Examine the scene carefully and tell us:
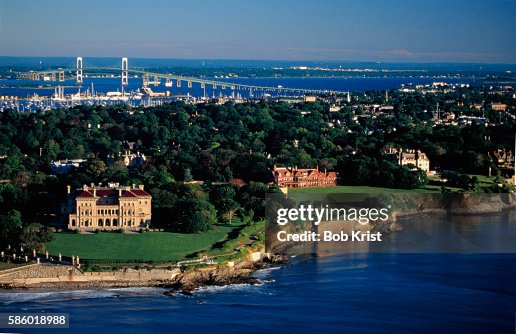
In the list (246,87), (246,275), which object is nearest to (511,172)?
(246,275)

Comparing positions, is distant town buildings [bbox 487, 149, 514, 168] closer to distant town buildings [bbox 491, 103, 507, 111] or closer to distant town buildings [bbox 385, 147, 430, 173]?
distant town buildings [bbox 385, 147, 430, 173]

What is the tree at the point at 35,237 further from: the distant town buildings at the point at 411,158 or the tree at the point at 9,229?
the distant town buildings at the point at 411,158

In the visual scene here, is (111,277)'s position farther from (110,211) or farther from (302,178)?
(302,178)

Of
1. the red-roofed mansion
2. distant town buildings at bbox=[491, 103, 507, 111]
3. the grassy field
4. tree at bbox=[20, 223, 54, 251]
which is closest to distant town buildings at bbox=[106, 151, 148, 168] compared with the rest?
the red-roofed mansion

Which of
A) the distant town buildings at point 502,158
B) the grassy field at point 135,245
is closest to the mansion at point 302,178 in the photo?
the grassy field at point 135,245

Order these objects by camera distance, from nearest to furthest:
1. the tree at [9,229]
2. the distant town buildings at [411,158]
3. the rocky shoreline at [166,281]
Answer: the rocky shoreline at [166,281] < the tree at [9,229] < the distant town buildings at [411,158]
